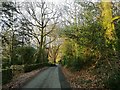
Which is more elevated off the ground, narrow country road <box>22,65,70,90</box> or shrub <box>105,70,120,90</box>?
shrub <box>105,70,120,90</box>

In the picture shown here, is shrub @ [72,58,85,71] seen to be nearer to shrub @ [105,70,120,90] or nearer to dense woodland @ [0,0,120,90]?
dense woodland @ [0,0,120,90]

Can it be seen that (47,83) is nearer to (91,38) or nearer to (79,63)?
(91,38)

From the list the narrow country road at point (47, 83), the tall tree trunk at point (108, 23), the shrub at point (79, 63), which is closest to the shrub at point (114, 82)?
the tall tree trunk at point (108, 23)

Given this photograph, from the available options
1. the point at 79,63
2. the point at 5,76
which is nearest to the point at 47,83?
the point at 5,76

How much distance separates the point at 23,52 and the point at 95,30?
20922 mm

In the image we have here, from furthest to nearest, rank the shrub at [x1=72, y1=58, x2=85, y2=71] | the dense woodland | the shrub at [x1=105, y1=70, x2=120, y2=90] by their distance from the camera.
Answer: the shrub at [x1=72, y1=58, x2=85, y2=71] → the dense woodland → the shrub at [x1=105, y1=70, x2=120, y2=90]

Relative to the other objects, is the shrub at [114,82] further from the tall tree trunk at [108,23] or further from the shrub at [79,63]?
the shrub at [79,63]

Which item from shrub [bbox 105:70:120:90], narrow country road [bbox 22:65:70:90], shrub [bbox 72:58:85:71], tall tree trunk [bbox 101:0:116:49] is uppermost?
tall tree trunk [bbox 101:0:116:49]

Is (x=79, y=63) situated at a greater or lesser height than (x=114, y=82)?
greater

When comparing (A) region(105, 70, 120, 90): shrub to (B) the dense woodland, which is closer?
(A) region(105, 70, 120, 90): shrub

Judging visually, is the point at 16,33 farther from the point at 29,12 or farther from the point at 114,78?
the point at 114,78

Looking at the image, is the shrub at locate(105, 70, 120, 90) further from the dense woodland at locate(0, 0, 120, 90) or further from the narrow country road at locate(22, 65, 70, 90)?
the narrow country road at locate(22, 65, 70, 90)

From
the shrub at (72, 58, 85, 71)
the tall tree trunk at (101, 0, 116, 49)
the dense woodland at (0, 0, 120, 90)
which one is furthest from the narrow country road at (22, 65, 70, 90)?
the shrub at (72, 58, 85, 71)

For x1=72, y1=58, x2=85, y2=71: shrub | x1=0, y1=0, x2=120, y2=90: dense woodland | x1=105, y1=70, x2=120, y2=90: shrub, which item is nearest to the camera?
x1=105, y1=70, x2=120, y2=90: shrub
